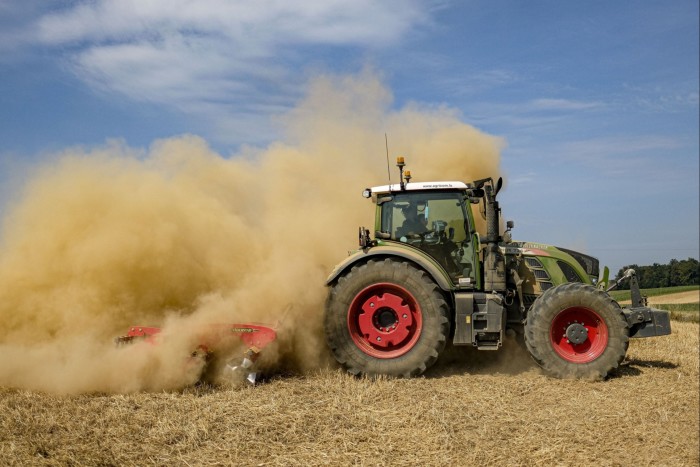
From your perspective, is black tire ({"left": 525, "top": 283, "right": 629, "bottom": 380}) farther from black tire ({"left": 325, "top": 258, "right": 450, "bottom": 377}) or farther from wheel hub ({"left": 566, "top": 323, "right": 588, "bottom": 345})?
black tire ({"left": 325, "top": 258, "right": 450, "bottom": 377})

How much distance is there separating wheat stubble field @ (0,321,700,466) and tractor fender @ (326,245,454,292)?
1209 millimetres

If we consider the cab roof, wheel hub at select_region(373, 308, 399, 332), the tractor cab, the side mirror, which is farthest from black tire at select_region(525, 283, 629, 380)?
the cab roof

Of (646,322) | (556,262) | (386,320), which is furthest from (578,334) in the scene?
(386,320)

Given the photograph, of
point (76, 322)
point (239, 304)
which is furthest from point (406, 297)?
point (76, 322)

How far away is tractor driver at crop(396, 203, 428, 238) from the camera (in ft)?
24.2

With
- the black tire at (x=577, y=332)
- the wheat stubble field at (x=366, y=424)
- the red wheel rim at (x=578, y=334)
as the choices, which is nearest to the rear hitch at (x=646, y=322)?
the black tire at (x=577, y=332)

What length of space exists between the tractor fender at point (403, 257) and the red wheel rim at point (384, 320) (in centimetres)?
38

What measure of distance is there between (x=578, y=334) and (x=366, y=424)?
326cm

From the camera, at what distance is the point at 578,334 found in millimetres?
6805

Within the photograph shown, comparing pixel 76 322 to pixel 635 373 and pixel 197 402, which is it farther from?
pixel 635 373

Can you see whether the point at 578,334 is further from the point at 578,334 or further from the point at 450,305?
the point at 450,305

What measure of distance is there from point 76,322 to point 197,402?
8.44 feet

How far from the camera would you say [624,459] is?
4.57 meters

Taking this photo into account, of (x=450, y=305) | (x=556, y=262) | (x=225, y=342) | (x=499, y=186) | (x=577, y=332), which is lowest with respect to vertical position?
(x=225, y=342)
